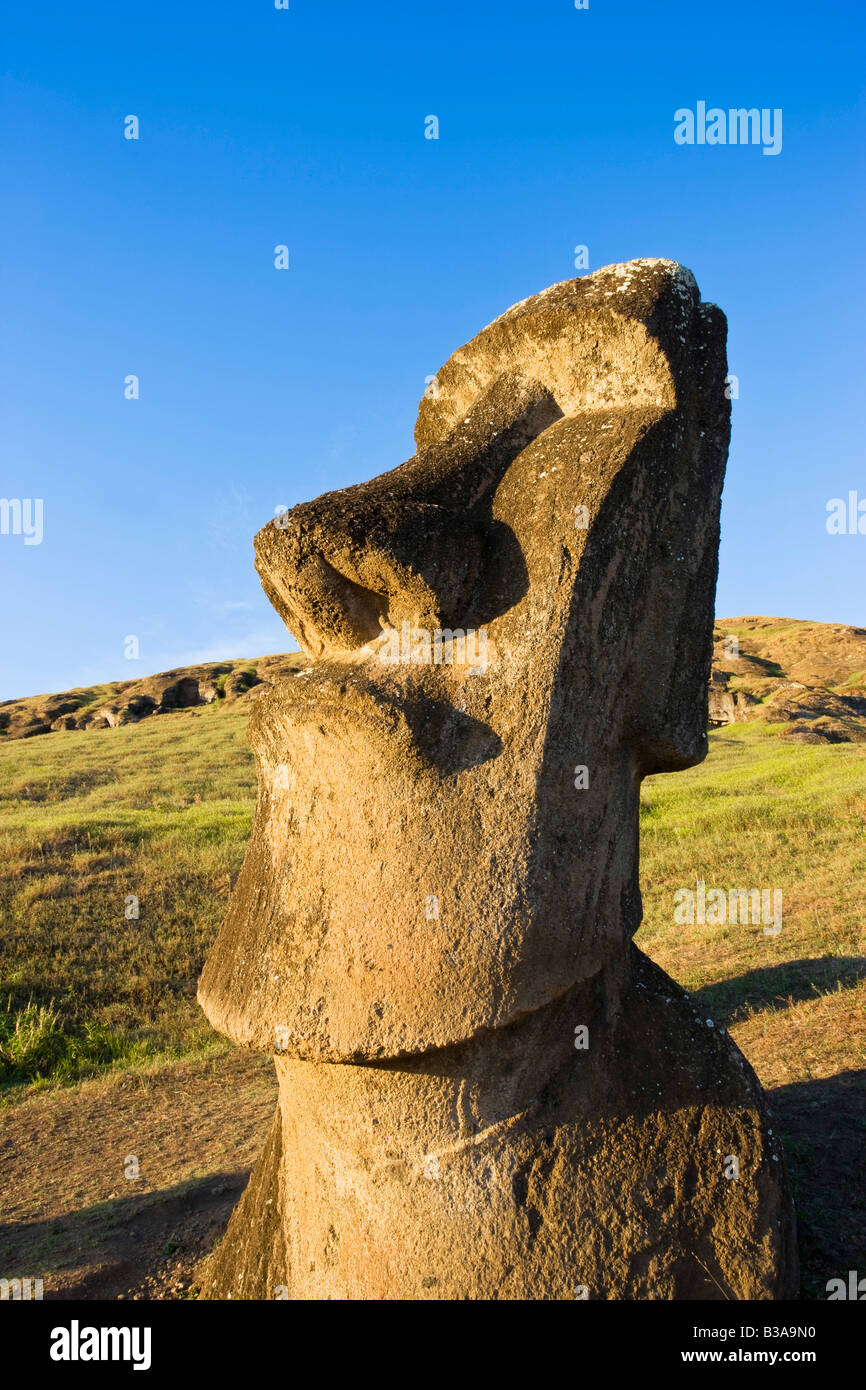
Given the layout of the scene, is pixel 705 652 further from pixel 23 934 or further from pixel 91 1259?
pixel 23 934

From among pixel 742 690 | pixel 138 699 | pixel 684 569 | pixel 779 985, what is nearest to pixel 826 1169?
pixel 684 569

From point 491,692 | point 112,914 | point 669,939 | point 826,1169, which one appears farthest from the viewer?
point 112,914

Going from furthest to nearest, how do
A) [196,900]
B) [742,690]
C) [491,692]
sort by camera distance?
[742,690] < [196,900] < [491,692]

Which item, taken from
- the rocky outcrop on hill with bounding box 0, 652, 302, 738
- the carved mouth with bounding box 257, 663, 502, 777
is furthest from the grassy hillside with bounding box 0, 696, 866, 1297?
the rocky outcrop on hill with bounding box 0, 652, 302, 738

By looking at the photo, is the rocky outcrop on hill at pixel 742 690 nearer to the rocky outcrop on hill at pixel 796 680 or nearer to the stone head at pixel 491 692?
the rocky outcrop on hill at pixel 796 680

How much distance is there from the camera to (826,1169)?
12.5ft

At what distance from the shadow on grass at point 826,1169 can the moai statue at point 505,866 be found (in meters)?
0.40

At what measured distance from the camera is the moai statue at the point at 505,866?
2.67m

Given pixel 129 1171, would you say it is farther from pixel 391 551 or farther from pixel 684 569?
pixel 684 569

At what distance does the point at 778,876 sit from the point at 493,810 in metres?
8.31

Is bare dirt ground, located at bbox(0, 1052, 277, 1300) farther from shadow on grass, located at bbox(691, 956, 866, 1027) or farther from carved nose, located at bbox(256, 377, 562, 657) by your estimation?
shadow on grass, located at bbox(691, 956, 866, 1027)

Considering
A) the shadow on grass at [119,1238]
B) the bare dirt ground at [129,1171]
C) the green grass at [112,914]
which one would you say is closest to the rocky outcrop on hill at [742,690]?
the green grass at [112,914]

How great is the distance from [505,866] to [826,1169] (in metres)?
2.26

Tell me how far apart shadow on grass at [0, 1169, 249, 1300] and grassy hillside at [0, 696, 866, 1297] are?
2.23 meters
